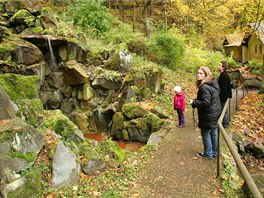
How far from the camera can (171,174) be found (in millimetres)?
6094

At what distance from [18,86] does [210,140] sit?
5.95 metres

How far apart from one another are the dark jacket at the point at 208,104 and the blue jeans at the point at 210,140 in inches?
7.7

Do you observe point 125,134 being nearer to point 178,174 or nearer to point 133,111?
point 133,111

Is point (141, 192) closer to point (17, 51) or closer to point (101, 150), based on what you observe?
point (101, 150)

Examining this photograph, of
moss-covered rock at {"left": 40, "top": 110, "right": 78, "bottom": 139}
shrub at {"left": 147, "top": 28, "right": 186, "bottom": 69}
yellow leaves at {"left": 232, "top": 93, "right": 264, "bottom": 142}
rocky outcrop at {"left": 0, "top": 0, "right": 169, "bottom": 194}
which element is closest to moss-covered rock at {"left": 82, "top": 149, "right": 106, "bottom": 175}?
rocky outcrop at {"left": 0, "top": 0, "right": 169, "bottom": 194}

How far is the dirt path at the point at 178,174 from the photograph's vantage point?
17.6 feet

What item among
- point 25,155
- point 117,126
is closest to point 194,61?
point 117,126

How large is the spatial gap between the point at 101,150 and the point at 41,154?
5.52 feet

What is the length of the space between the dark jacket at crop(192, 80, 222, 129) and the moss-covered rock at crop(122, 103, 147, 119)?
4806 mm

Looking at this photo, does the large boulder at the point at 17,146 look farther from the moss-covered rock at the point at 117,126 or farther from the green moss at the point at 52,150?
the moss-covered rock at the point at 117,126

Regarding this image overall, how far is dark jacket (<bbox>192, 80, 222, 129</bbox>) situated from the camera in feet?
19.1

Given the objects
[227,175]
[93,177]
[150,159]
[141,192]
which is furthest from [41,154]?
[227,175]

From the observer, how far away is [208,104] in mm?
5812

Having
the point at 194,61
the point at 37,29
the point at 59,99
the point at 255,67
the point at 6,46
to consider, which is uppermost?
the point at 37,29
